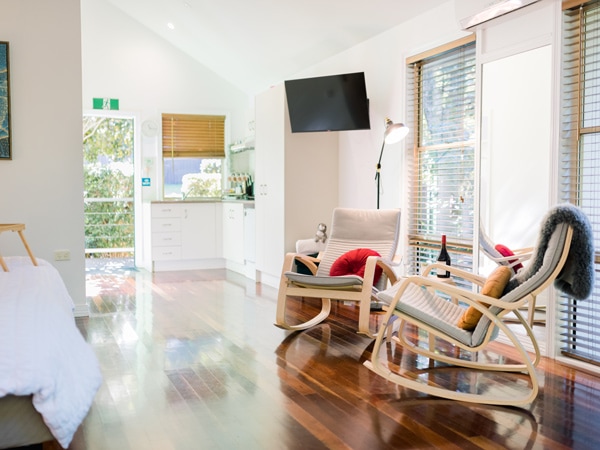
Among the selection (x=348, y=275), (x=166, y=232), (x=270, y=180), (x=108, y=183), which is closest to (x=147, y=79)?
(x=108, y=183)

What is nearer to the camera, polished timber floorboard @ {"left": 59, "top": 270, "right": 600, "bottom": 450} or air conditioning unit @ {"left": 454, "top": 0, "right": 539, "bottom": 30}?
polished timber floorboard @ {"left": 59, "top": 270, "right": 600, "bottom": 450}

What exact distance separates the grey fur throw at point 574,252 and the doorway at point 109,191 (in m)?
6.22

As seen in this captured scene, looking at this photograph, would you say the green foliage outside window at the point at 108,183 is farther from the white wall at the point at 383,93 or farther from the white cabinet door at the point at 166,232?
the white wall at the point at 383,93

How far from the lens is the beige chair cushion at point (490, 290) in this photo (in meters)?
3.15

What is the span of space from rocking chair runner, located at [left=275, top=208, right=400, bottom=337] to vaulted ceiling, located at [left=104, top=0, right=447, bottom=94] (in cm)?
173

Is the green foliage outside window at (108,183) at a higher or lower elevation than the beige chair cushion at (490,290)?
higher

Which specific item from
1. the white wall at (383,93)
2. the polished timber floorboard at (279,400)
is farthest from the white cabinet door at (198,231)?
the polished timber floorboard at (279,400)

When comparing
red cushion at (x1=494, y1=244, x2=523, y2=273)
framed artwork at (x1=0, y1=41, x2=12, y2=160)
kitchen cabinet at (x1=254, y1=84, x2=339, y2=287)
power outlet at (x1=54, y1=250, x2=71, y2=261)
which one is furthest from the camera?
kitchen cabinet at (x1=254, y1=84, x2=339, y2=287)

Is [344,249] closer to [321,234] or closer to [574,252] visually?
[321,234]

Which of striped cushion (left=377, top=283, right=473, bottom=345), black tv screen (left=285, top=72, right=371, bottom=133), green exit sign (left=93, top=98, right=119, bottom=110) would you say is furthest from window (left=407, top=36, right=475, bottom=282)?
green exit sign (left=93, top=98, right=119, bottom=110)

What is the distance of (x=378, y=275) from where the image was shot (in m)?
4.59

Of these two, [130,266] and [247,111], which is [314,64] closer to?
[247,111]

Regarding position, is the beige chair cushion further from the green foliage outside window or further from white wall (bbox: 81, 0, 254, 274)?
the green foliage outside window

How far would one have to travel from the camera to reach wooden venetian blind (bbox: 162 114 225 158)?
836 cm
